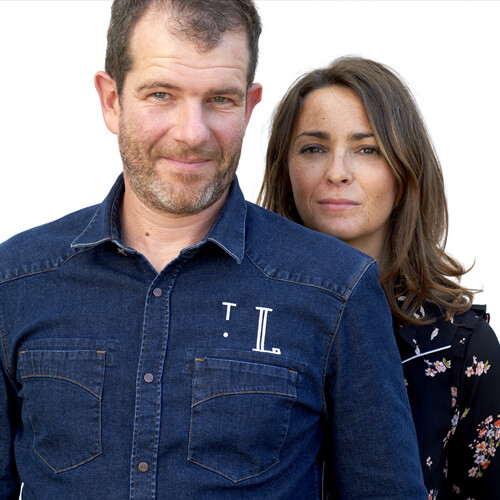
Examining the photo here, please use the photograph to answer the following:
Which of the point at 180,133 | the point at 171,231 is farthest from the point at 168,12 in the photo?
Result: the point at 171,231

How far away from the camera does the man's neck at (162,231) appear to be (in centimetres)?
181

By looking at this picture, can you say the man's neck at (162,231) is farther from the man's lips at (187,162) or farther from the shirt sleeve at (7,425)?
the shirt sleeve at (7,425)

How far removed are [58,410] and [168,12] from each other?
3.19 ft

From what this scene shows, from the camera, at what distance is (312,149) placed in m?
2.53

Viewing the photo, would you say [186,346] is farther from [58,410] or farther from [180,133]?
[180,133]

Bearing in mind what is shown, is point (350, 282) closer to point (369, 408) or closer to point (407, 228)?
point (369, 408)

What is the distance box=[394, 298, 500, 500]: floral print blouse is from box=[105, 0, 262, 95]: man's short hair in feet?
3.46

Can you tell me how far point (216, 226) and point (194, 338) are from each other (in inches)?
11.2

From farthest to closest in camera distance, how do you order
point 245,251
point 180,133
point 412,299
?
point 412,299
point 245,251
point 180,133

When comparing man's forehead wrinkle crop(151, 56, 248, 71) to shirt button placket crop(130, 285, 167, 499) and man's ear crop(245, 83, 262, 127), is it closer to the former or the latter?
→ man's ear crop(245, 83, 262, 127)

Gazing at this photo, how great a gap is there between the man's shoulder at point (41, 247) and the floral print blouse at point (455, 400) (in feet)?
3.56

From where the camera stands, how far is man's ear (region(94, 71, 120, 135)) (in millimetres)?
1819

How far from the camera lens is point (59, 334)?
1.72 meters

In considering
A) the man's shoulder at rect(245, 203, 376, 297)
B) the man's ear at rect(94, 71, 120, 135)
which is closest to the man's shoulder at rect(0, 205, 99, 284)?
the man's ear at rect(94, 71, 120, 135)
